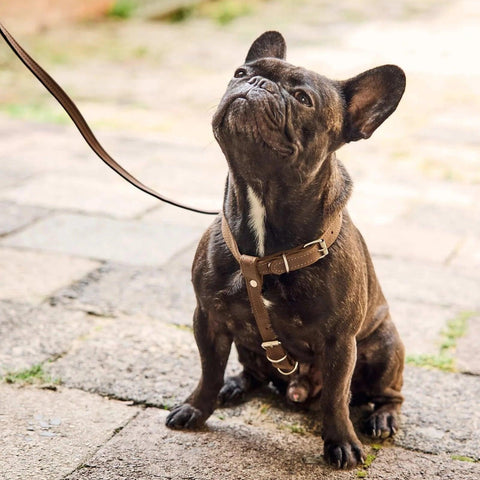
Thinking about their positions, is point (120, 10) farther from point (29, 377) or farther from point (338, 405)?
point (338, 405)

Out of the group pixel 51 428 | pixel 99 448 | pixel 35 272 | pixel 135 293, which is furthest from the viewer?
pixel 35 272

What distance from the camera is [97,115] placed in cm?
845

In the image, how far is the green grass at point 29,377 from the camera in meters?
3.83

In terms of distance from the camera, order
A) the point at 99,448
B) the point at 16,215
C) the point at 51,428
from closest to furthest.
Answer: the point at 99,448 → the point at 51,428 → the point at 16,215

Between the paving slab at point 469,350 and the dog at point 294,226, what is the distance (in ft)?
2.53

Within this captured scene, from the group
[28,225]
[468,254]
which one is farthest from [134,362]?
[468,254]

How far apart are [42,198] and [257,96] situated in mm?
3652

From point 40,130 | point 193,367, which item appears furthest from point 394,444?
point 40,130

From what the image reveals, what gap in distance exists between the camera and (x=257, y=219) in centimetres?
317

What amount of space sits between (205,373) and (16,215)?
9.29 ft

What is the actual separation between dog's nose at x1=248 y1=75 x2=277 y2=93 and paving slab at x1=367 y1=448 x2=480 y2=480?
1382mm

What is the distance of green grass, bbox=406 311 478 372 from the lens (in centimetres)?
415

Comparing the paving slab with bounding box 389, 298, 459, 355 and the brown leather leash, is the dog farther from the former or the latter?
the paving slab with bounding box 389, 298, 459, 355

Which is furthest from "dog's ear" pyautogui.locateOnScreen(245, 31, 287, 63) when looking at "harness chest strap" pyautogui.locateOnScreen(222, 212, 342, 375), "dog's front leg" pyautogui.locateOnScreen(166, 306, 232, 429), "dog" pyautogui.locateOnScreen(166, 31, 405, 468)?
"dog's front leg" pyautogui.locateOnScreen(166, 306, 232, 429)
